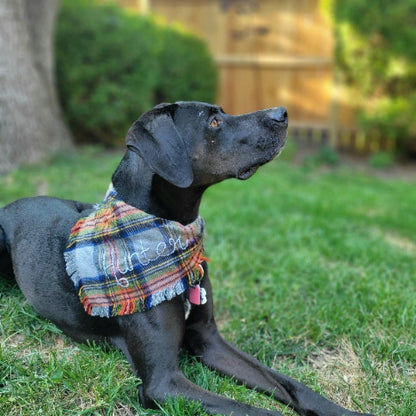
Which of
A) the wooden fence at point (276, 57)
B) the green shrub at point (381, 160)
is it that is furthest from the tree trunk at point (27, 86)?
the green shrub at point (381, 160)

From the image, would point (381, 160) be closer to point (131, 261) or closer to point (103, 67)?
point (103, 67)

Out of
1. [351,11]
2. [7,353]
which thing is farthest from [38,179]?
[351,11]

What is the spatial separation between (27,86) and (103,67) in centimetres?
181

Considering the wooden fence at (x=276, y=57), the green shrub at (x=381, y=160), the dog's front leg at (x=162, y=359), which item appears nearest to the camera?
the dog's front leg at (x=162, y=359)

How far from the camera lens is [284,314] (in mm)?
3342

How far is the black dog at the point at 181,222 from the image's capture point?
241cm

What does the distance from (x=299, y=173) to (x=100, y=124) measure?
3.12 metres

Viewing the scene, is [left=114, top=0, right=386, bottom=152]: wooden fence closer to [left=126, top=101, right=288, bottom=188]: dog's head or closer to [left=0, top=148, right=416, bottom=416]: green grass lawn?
[left=0, top=148, right=416, bottom=416]: green grass lawn

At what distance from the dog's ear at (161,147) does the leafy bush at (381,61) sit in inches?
272

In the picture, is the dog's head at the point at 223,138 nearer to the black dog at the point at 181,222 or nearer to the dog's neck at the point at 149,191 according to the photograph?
the black dog at the point at 181,222

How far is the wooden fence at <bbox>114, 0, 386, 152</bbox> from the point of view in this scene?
1079 centimetres

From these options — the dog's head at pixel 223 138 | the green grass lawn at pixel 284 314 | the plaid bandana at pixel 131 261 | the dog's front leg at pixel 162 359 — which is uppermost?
the dog's head at pixel 223 138

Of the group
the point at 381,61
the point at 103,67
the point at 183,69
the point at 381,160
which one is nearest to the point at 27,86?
the point at 103,67

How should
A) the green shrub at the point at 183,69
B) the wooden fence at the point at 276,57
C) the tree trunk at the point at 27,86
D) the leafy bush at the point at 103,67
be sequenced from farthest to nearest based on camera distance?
the wooden fence at the point at 276,57, the green shrub at the point at 183,69, the leafy bush at the point at 103,67, the tree trunk at the point at 27,86
